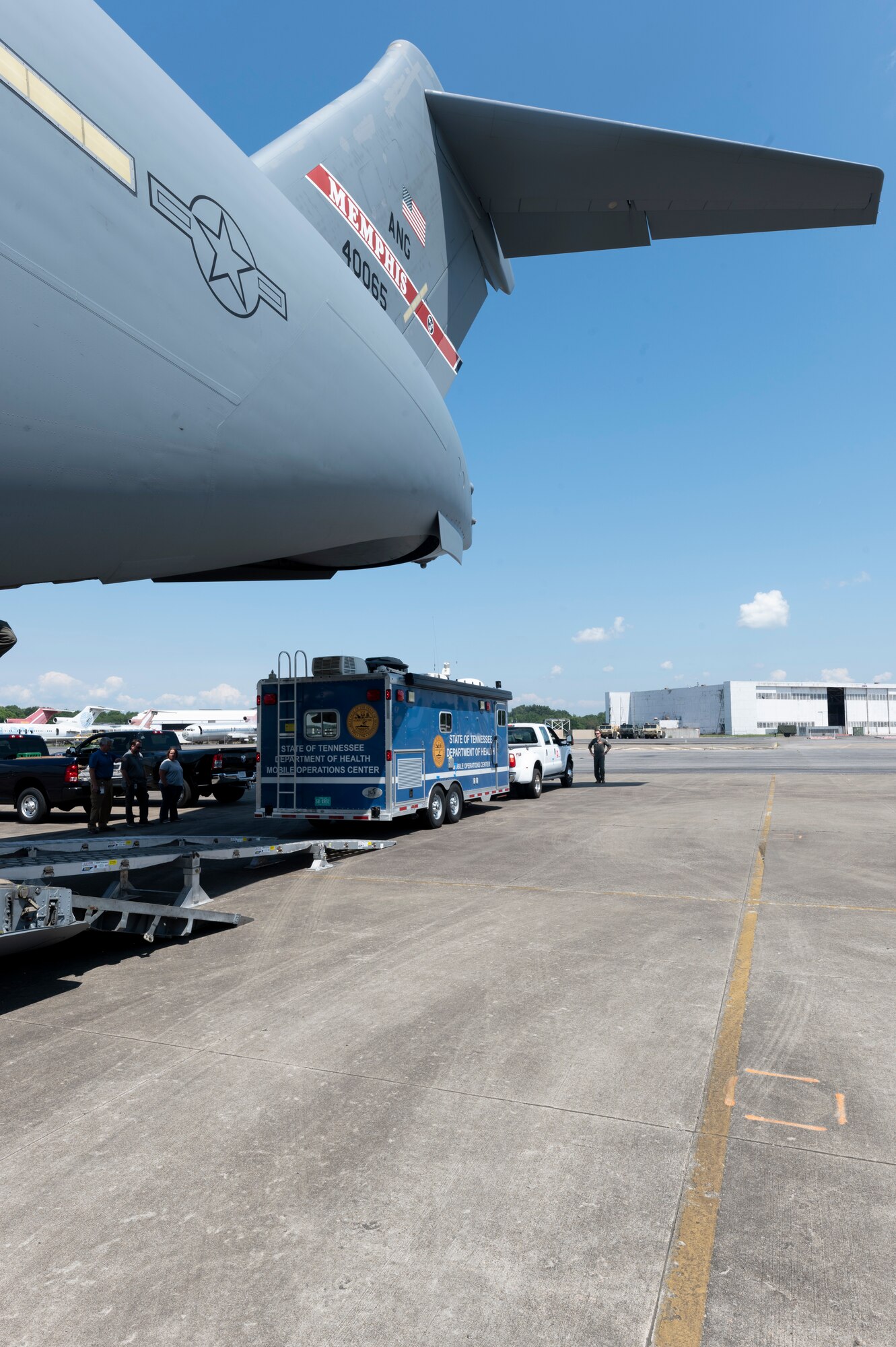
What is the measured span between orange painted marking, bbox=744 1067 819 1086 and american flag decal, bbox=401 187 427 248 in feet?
26.9

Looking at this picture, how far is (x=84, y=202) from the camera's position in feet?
13.3

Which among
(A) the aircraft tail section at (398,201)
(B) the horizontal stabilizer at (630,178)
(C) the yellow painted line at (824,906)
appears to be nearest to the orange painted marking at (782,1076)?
(C) the yellow painted line at (824,906)

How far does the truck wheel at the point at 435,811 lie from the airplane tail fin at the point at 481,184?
285 inches

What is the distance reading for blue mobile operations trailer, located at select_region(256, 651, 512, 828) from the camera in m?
12.4

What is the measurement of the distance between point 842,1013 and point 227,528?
507cm

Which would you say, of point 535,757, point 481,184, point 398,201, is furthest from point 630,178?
point 535,757

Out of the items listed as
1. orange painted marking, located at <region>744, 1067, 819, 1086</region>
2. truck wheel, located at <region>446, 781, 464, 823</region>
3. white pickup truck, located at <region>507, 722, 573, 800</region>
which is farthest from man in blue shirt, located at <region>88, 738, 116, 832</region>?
orange painted marking, located at <region>744, 1067, 819, 1086</region>

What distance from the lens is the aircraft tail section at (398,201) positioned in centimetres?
711

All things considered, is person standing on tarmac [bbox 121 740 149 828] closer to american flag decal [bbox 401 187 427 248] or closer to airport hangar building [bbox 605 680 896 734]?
american flag decal [bbox 401 187 427 248]

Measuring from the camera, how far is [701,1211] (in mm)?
→ 3154

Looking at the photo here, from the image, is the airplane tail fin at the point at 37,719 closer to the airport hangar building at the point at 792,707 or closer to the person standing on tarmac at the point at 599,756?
the person standing on tarmac at the point at 599,756

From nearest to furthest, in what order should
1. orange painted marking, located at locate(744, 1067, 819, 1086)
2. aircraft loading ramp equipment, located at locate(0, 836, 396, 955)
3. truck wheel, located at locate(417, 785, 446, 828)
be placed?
orange painted marking, located at locate(744, 1067, 819, 1086) < aircraft loading ramp equipment, located at locate(0, 836, 396, 955) < truck wheel, located at locate(417, 785, 446, 828)

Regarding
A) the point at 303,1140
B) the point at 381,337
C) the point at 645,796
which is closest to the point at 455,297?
the point at 381,337

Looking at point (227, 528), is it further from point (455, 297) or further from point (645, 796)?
point (645, 796)
